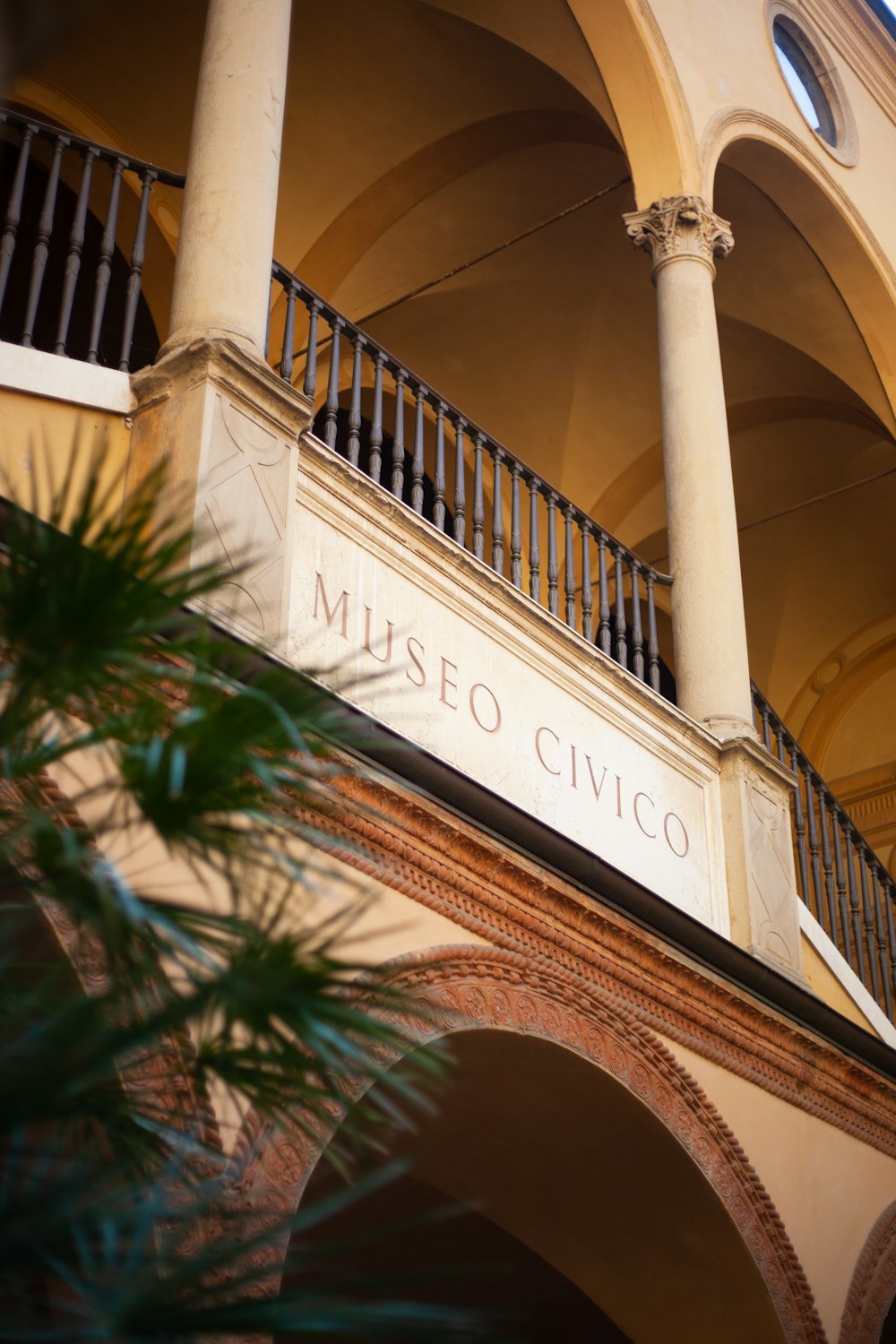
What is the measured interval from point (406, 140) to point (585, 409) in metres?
2.52

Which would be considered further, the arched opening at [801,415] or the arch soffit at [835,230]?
the arched opening at [801,415]

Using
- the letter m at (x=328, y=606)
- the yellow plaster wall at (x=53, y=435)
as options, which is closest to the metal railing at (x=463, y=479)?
the letter m at (x=328, y=606)

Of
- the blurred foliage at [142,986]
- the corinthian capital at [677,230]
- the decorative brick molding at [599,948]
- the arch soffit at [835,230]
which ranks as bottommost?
the blurred foliage at [142,986]

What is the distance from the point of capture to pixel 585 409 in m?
11.6

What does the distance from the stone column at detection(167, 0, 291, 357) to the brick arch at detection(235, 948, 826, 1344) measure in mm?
2006

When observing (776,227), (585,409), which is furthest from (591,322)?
(776,227)

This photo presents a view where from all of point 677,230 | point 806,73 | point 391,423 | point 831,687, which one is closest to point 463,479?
point 677,230

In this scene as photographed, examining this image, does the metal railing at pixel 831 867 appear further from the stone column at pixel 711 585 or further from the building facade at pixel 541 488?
the stone column at pixel 711 585

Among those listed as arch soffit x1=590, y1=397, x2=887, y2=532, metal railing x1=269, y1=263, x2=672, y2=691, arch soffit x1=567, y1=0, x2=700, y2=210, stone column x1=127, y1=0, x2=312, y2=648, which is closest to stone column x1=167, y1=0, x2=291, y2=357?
stone column x1=127, y1=0, x2=312, y2=648

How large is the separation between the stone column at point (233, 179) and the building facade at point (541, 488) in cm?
2

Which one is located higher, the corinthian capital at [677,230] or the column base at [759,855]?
the corinthian capital at [677,230]

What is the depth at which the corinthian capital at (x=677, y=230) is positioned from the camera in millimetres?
7797

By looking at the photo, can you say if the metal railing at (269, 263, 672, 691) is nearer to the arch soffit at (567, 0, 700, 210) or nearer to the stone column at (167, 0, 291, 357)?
the stone column at (167, 0, 291, 357)

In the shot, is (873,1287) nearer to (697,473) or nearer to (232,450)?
(697,473)
